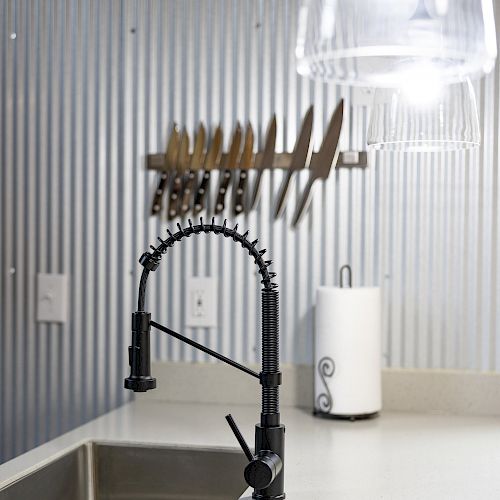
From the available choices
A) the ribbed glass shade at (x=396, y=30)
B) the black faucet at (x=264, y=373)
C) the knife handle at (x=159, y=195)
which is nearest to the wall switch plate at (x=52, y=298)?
the knife handle at (x=159, y=195)

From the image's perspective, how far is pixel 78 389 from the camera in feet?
7.25

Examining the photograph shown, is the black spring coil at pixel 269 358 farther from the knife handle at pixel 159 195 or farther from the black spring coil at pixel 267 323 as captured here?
the knife handle at pixel 159 195

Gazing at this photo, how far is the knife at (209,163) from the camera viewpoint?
6.85 ft

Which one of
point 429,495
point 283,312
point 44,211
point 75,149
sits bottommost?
point 429,495

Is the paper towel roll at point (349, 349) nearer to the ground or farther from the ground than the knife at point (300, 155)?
nearer to the ground

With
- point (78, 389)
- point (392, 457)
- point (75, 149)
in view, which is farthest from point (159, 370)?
point (392, 457)

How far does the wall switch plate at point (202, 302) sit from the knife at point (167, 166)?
0.20 metres

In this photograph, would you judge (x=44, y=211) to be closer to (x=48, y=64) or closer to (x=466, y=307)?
(x=48, y=64)

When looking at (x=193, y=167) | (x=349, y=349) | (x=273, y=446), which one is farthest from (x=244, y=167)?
(x=273, y=446)

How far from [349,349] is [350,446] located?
0.26 metres

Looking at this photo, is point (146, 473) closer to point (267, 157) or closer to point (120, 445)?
point (120, 445)

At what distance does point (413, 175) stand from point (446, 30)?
33.5 inches

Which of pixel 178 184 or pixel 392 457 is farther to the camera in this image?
pixel 178 184

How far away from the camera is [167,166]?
6.96 feet
